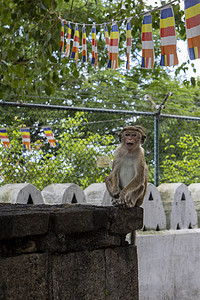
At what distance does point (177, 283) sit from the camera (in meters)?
6.28

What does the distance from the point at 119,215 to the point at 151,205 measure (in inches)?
114

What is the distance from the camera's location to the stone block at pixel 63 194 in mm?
5277

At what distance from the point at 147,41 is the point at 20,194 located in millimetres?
2265

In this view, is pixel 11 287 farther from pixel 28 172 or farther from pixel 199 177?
pixel 199 177

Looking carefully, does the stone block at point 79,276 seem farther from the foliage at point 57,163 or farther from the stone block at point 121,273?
the foliage at point 57,163

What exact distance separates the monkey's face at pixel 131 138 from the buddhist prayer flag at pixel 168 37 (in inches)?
36.5

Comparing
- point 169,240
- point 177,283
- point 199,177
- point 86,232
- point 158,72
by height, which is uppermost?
point 158,72

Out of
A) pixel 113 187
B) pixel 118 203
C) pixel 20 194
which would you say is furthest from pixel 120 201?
pixel 20 194

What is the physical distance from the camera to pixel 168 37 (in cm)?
478

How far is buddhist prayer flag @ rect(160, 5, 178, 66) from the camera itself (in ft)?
15.5

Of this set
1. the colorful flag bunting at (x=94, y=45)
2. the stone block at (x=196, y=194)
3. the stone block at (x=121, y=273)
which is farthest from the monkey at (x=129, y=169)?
the stone block at (x=196, y=194)

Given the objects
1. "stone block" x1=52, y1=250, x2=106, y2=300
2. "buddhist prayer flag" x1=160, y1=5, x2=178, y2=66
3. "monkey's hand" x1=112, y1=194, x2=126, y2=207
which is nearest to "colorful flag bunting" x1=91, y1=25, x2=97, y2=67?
"buddhist prayer flag" x1=160, y1=5, x2=178, y2=66

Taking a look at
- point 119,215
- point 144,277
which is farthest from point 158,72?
point 119,215

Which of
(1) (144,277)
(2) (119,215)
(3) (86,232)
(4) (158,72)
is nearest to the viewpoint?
(3) (86,232)
